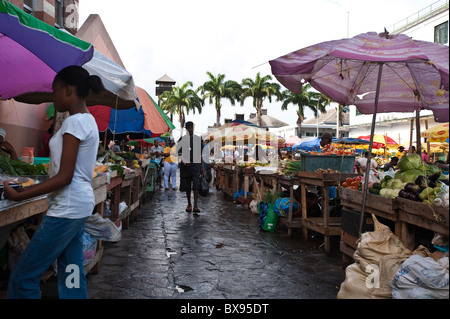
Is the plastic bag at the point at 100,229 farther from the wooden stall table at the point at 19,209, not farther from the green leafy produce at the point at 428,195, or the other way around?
the green leafy produce at the point at 428,195

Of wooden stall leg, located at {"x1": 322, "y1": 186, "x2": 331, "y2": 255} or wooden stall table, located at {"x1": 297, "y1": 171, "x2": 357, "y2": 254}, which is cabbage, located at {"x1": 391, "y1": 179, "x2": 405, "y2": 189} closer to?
wooden stall table, located at {"x1": 297, "y1": 171, "x2": 357, "y2": 254}

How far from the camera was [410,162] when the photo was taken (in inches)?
199

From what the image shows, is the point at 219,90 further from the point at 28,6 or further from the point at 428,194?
the point at 428,194

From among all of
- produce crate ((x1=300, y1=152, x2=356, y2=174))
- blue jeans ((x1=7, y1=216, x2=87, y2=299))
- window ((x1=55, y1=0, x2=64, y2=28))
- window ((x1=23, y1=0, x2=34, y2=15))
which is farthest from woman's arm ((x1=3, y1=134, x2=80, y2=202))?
window ((x1=55, y1=0, x2=64, y2=28))

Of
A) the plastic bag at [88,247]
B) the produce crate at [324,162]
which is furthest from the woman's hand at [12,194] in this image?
the produce crate at [324,162]

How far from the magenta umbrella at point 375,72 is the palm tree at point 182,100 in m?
50.2

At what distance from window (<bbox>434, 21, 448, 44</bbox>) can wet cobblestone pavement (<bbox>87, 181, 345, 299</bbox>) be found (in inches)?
1221

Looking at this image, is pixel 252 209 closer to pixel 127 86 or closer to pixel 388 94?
pixel 388 94

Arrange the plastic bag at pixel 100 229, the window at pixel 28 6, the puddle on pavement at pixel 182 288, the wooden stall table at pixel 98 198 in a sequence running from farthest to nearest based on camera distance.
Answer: the window at pixel 28 6 < the wooden stall table at pixel 98 198 < the puddle on pavement at pixel 182 288 < the plastic bag at pixel 100 229

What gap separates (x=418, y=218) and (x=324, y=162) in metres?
3.21

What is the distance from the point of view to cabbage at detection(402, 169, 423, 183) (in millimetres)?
4766

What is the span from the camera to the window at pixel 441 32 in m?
31.9

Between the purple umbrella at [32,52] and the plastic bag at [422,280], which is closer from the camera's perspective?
the plastic bag at [422,280]
